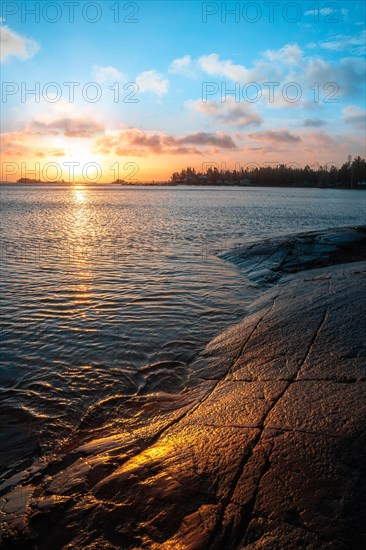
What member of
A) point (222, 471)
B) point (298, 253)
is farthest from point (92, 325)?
point (298, 253)

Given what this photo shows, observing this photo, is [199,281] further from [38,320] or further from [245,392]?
[245,392]

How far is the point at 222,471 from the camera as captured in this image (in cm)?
329

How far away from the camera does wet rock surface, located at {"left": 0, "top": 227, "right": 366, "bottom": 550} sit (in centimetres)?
272

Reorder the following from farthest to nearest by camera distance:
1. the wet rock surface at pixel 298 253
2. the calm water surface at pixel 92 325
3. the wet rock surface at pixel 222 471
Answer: the wet rock surface at pixel 298 253
the calm water surface at pixel 92 325
the wet rock surface at pixel 222 471

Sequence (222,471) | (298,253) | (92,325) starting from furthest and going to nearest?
(298,253)
(92,325)
(222,471)

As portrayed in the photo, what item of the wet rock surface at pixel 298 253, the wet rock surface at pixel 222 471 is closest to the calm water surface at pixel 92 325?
the wet rock surface at pixel 222 471

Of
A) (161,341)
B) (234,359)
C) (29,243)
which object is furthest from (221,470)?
(29,243)

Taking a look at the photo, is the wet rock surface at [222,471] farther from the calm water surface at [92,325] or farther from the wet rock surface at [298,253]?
the wet rock surface at [298,253]

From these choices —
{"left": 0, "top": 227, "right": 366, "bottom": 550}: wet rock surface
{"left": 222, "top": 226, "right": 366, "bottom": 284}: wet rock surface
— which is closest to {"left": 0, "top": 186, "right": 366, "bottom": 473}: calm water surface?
{"left": 0, "top": 227, "right": 366, "bottom": 550}: wet rock surface

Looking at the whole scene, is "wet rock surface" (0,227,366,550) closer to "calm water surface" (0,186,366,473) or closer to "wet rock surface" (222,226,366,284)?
"calm water surface" (0,186,366,473)

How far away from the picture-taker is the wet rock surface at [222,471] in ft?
8.91

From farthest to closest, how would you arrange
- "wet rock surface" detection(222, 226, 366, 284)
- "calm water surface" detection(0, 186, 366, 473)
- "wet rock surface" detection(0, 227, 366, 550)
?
"wet rock surface" detection(222, 226, 366, 284) → "calm water surface" detection(0, 186, 366, 473) → "wet rock surface" detection(0, 227, 366, 550)

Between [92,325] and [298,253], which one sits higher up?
[298,253]

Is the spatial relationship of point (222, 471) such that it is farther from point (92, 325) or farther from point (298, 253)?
point (298, 253)
